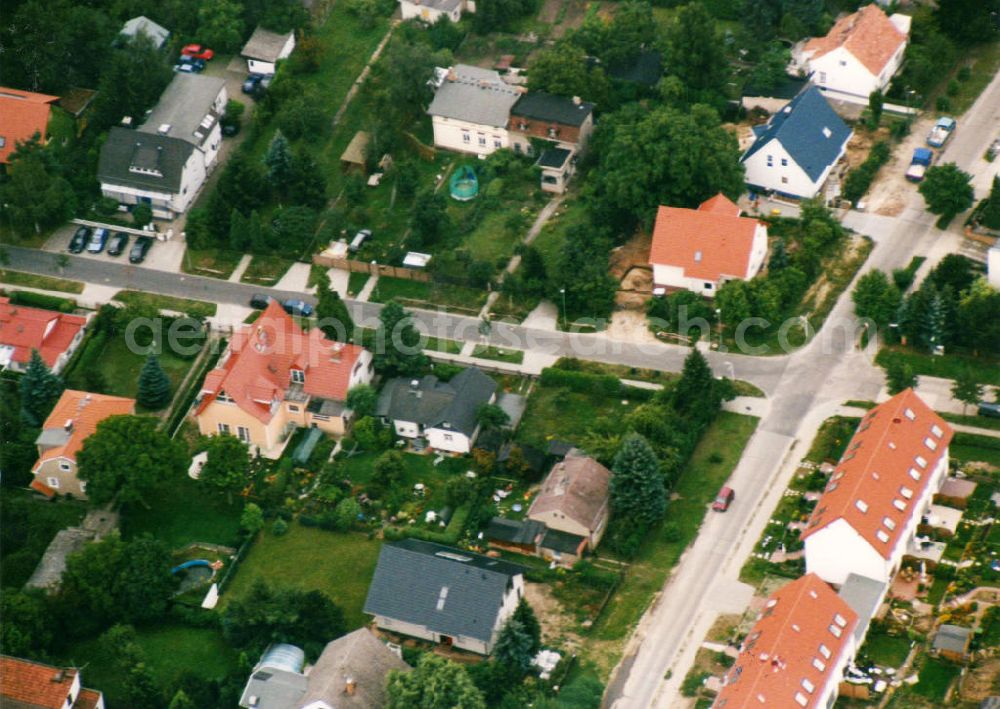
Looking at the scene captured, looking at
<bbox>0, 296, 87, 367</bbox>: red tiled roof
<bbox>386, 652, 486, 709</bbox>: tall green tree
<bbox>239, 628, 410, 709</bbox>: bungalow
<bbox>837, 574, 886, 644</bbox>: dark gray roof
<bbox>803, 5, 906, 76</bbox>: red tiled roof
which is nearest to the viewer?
<bbox>386, 652, 486, 709</bbox>: tall green tree

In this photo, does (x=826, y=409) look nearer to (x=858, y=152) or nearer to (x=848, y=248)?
(x=848, y=248)

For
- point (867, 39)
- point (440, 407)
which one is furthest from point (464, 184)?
point (867, 39)

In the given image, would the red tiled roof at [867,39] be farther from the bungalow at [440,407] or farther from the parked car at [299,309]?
the parked car at [299,309]

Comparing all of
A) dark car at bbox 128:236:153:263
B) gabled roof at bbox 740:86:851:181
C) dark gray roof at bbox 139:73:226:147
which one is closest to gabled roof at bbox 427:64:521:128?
dark gray roof at bbox 139:73:226:147

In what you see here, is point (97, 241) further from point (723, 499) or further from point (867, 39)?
point (867, 39)

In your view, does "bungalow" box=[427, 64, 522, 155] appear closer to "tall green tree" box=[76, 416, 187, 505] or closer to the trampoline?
the trampoline

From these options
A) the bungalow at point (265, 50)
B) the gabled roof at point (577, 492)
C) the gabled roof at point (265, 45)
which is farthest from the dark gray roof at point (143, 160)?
the gabled roof at point (577, 492)
